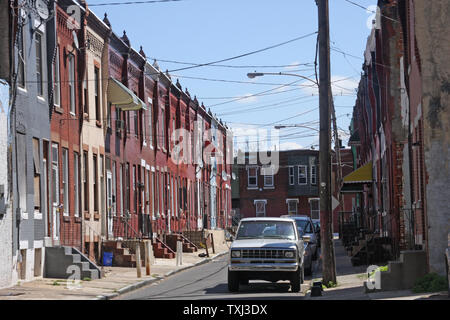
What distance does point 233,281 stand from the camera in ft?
70.5

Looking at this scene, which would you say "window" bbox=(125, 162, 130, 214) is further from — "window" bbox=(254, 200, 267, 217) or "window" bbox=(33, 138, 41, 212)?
"window" bbox=(254, 200, 267, 217)

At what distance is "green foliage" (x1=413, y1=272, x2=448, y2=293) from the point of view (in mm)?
17889

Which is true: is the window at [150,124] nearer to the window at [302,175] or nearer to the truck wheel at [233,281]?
the truck wheel at [233,281]

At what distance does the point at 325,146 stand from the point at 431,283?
5.54 m

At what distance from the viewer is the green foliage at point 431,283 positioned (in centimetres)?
1789

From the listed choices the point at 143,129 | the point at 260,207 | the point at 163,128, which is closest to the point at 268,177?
the point at 260,207

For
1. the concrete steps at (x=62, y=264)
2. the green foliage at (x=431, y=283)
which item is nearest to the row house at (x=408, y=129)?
the green foliage at (x=431, y=283)

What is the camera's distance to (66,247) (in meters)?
26.3

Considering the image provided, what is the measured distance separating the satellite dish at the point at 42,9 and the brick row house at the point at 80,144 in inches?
1.4

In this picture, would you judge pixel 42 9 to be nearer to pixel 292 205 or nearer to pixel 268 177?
pixel 268 177

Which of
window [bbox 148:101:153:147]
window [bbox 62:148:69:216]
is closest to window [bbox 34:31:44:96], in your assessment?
window [bbox 62:148:69:216]

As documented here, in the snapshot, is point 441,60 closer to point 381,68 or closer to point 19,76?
point 19,76
